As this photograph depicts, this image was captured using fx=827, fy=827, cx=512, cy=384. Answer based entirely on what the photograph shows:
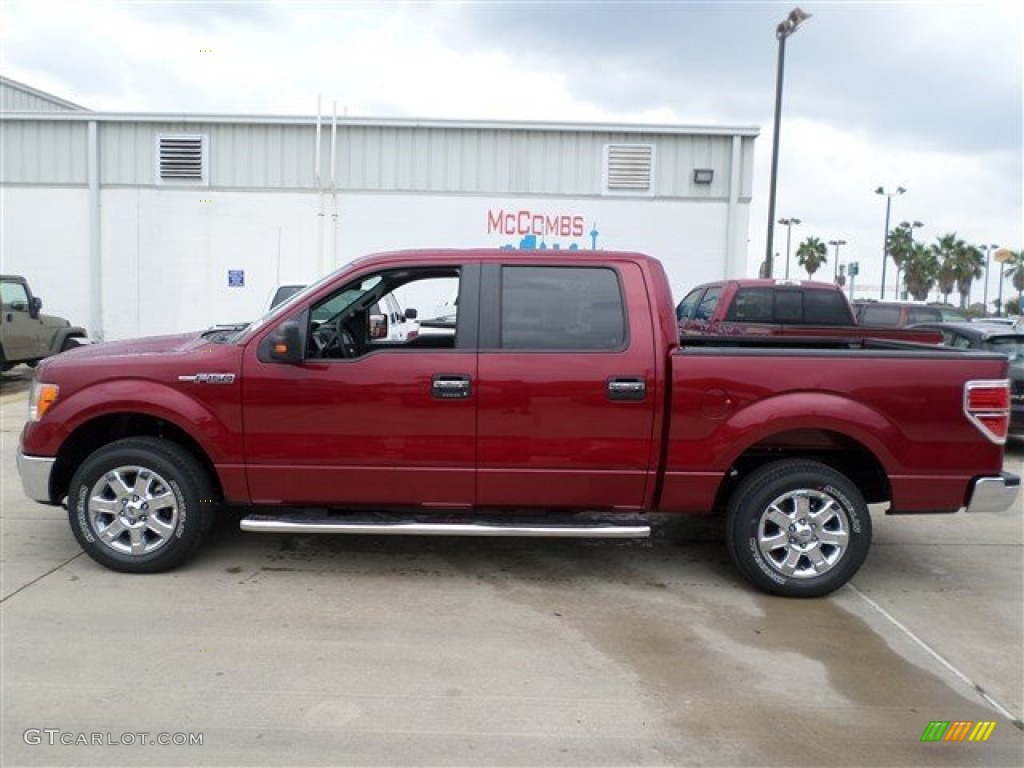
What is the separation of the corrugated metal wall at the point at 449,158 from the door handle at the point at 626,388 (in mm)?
11800

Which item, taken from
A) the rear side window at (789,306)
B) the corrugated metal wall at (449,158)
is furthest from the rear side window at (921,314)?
the rear side window at (789,306)

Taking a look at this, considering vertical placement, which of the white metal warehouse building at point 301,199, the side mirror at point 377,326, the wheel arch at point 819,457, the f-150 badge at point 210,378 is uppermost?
the white metal warehouse building at point 301,199

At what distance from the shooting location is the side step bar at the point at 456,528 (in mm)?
4656

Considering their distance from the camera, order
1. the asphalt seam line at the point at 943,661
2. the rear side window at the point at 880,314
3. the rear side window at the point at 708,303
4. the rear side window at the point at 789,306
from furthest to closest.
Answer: the rear side window at the point at 880,314, the rear side window at the point at 708,303, the rear side window at the point at 789,306, the asphalt seam line at the point at 943,661

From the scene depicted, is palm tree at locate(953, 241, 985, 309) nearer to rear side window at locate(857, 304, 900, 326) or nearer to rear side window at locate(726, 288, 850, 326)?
rear side window at locate(857, 304, 900, 326)

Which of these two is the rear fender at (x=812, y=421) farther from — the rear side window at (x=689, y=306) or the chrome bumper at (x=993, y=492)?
the rear side window at (x=689, y=306)

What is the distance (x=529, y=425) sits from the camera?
4.69 meters

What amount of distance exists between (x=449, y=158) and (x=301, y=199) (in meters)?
2.98

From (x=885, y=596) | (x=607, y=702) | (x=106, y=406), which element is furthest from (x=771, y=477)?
(x=106, y=406)

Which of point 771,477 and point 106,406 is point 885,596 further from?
point 106,406

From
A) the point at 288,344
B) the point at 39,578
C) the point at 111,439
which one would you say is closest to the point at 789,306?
the point at 288,344

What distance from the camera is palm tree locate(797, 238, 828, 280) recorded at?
7288 cm

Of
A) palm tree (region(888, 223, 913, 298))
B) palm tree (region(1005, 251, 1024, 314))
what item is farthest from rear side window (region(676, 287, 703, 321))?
palm tree (region(1005, 251, 1024, 314))

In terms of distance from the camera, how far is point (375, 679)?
3721mm
